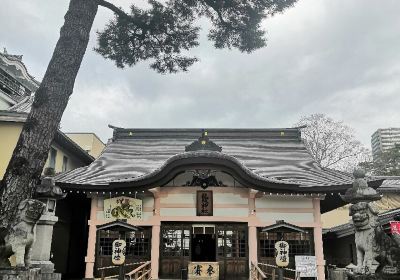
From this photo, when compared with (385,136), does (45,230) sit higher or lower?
lower

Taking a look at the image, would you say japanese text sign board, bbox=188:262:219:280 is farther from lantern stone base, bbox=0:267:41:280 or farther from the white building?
the white building

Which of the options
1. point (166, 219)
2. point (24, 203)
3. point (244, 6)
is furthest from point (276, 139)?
point (24, 203)

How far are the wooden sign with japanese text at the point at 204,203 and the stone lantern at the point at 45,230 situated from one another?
6638 mm

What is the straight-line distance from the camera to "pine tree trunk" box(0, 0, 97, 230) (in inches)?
305

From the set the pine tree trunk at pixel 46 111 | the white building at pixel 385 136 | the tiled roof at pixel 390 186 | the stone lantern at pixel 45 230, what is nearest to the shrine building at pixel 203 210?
the stone lantern at pixel 45 230

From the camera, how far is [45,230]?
9.48 m

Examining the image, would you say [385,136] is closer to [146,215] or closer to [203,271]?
[203,271]

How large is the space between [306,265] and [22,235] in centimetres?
1005

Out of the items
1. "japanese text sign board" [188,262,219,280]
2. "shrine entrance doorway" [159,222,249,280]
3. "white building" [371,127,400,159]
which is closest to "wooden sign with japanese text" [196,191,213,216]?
"shrine entrance doorway" [159,222,249,280]

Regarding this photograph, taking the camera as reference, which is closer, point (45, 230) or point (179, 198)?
point (45, 230)

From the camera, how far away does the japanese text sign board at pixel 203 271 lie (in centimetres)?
1435

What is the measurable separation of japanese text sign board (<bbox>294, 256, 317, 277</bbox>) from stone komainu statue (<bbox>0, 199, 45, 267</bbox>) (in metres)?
9.57

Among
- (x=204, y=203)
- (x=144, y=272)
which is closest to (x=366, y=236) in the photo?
(x=204, y=203)

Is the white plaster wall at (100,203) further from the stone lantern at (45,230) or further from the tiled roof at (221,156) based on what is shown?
the stone lantern at (45,230)
